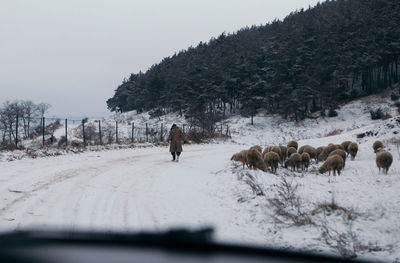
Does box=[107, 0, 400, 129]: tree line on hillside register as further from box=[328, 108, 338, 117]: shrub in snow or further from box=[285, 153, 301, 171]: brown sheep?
box=[285, 153, 301, 171]: brown sheep

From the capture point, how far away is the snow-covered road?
4.94 m

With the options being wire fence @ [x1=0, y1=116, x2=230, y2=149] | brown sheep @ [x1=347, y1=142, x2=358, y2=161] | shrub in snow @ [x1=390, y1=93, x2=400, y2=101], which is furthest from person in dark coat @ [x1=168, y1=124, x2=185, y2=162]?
shrub in snow @ [x1=390, y1=93, x2=400, y2=101]

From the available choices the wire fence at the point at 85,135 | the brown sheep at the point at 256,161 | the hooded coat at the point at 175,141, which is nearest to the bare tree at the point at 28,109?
the wire fence at the point at 85,135

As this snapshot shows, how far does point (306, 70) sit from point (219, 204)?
44.6 m

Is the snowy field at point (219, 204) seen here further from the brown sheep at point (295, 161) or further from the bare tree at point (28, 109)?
the bare tree at point (28, 109)

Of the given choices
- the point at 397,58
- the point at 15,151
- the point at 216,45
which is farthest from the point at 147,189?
the point at 216,45

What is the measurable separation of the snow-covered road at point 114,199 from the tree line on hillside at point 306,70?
29142mm

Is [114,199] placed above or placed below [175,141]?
below

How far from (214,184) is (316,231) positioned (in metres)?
4.47

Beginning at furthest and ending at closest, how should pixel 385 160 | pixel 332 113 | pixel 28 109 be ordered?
1. pixel 28 109
2. pixel 332 113
3. pixel 385 160

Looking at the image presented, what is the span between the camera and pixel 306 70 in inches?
1847

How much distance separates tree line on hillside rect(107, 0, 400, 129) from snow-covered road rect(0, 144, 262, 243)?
95.6ft

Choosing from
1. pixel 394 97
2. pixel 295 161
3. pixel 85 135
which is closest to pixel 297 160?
pixel 295 161

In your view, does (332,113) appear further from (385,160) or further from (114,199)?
(114,199)
